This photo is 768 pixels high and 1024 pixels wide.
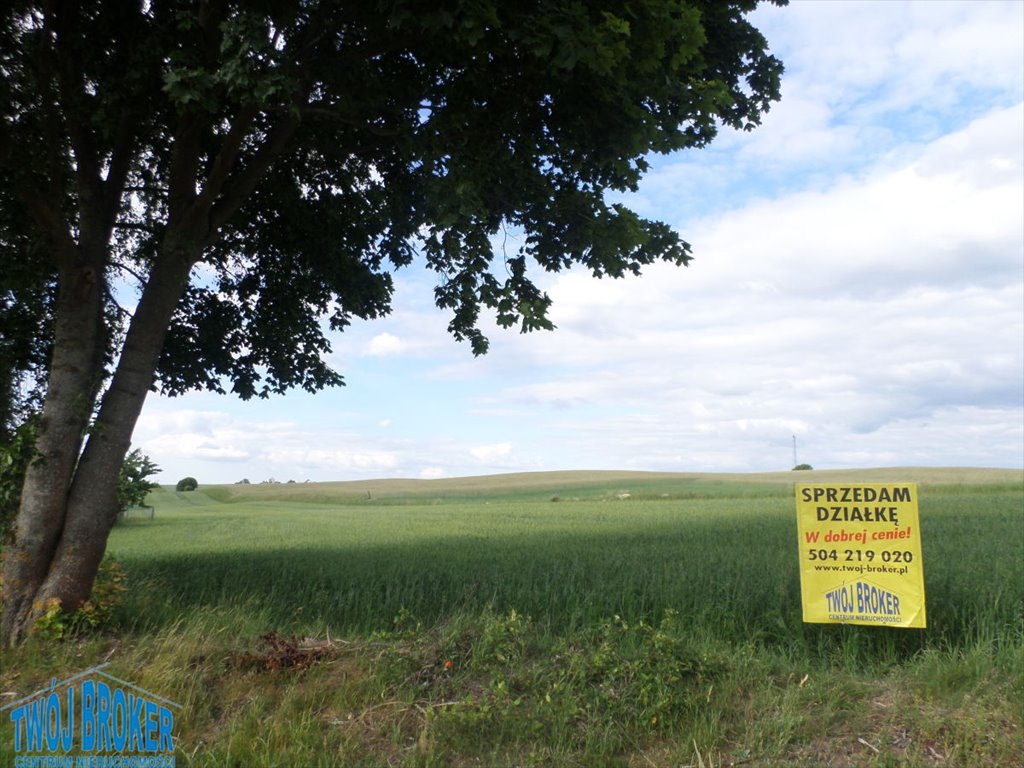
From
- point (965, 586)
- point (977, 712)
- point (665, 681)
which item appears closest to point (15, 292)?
point (665, 681)

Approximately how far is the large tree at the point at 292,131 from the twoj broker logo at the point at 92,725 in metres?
1.63

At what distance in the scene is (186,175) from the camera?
317 inches

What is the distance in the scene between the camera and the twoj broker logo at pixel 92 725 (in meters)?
4.80

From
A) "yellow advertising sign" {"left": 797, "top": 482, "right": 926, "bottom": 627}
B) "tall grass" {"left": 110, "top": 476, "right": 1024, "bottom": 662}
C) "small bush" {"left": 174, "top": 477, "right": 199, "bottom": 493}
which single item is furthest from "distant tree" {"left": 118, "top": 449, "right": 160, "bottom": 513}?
"small bush" {"left": 174, "top": 477, "right": 199, "bottom": 493}

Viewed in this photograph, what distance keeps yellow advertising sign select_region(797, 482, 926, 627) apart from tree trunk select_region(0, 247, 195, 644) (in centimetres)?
613

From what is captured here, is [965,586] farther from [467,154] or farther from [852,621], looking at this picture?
[467,154]

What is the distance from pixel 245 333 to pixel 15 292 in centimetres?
275

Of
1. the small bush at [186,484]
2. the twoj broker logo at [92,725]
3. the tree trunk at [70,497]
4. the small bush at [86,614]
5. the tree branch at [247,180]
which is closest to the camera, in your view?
the twoj broker logo at [92,725]

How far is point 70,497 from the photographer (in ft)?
23.6

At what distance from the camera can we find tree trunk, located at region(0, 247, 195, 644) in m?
6.93

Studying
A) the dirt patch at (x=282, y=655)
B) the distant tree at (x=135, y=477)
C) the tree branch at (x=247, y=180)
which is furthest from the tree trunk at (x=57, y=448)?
the distant tree at (x=135, y=477)
